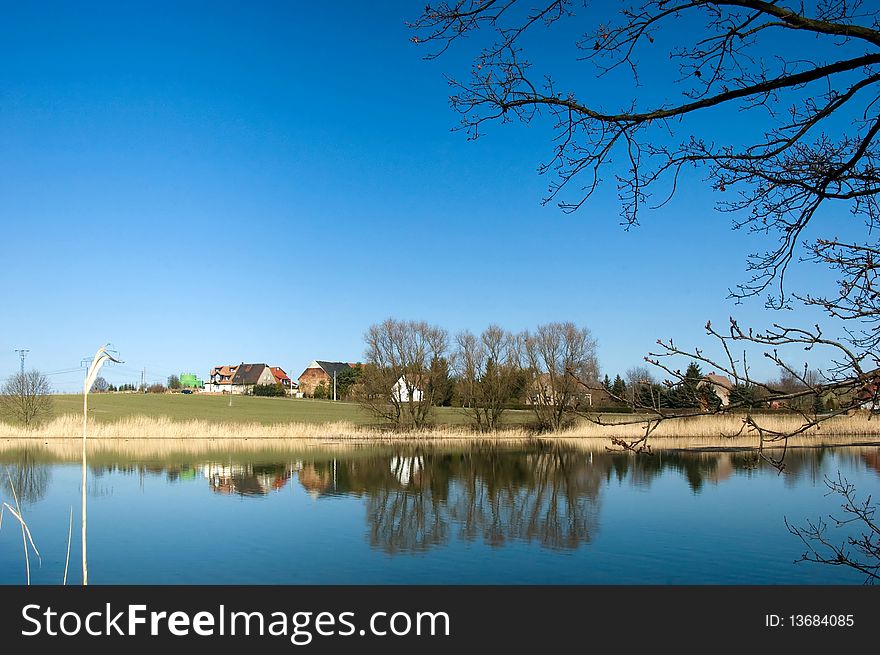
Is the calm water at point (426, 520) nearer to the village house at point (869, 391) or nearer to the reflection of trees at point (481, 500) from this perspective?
the reflection of trees at point (481, 500)

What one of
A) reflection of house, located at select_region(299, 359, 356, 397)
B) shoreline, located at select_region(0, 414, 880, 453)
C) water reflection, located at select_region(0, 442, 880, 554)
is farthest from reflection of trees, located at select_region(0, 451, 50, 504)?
reflection of house, located at select_region(299, 359, 356, 397)

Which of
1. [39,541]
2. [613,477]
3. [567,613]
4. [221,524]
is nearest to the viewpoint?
[567,613]

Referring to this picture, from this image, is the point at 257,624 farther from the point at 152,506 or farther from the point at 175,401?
the point at 175,401

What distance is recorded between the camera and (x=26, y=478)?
739 inches

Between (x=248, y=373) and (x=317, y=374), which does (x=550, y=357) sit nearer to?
(x=317, y=374)

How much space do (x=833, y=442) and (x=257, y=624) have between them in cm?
3101

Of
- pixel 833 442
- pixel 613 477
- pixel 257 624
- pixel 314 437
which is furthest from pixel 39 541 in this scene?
pixel 833 442

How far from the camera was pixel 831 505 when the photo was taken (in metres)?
14.8

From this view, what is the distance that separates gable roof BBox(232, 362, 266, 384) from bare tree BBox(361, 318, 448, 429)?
2223 inches

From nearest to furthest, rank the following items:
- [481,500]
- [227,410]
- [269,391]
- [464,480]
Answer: [481,500]
[464,480]
[227,410]
[269,391]

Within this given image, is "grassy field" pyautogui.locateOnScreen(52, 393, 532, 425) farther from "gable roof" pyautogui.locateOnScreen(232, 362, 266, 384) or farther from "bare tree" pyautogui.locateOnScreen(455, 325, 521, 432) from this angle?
"gable roof" pyautogui.locateOnScreen(232, 362, 266, 384)

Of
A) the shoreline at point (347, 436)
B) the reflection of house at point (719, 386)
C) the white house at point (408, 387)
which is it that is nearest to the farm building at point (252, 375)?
the shoreline at point (347, 436)

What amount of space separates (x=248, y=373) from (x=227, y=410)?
40.8 m

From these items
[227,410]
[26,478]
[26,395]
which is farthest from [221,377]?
[26,478]
